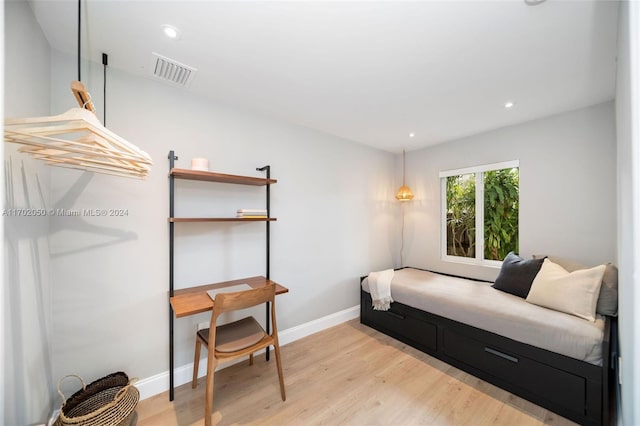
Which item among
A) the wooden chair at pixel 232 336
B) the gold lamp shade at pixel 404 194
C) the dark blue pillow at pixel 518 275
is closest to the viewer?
the wooden chair at pixel 232 336

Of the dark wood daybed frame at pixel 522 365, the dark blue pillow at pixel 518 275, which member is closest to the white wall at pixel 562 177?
the dark blue pillow at pixel 518 275

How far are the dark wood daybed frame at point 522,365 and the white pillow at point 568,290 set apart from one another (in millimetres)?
151

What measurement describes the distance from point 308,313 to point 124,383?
1740mm

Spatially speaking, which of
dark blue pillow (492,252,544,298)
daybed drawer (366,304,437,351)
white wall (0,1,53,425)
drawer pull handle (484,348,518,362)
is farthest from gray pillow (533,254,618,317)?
white wall (0,1,53,425)

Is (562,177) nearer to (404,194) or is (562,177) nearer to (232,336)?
(404,194)

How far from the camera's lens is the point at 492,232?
3162 mm

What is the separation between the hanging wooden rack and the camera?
1015 mm

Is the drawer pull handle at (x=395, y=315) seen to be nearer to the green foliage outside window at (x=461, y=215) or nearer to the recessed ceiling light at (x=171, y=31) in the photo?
the green foliage outside window at (x=461, y=215)

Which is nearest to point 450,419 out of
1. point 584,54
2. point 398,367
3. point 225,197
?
point 398,367

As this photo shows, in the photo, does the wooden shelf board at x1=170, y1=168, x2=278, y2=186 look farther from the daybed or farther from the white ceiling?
the daybed

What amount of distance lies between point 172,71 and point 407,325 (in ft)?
10.7

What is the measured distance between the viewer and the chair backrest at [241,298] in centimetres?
163

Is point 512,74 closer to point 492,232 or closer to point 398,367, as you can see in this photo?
point 492,232

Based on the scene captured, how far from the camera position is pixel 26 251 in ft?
4.39
